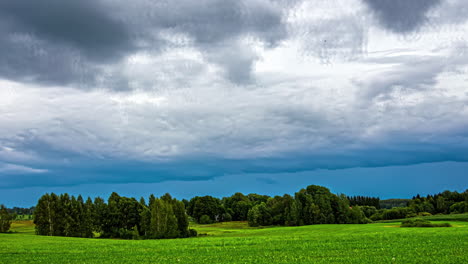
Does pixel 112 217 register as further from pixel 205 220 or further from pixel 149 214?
pixel 205 220

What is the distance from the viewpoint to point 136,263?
2842 cm

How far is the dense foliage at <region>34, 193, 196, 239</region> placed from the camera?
337 feet

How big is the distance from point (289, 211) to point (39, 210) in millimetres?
81572

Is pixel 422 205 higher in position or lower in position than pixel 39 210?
lower

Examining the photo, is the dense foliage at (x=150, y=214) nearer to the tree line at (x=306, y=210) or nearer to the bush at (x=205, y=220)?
the tree line at (x=306, y=210)

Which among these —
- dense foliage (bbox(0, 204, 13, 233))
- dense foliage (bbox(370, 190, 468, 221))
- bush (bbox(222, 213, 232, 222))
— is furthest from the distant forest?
dense foliage (bbox(370, 190, 468, 221))

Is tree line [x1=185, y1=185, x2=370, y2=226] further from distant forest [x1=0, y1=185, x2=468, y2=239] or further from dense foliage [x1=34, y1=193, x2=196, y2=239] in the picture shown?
dense foliage [x1=34, y1=193, x2=196, y2=239]

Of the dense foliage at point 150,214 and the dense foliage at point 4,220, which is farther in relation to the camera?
the dense foliage at point 150,214

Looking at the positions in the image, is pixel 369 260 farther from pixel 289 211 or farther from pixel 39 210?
pixel 289 211

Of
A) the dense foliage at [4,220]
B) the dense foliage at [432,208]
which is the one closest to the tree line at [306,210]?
the dense foliage at [432,208]

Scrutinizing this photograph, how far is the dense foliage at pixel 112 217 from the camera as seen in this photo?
102688 millimetres

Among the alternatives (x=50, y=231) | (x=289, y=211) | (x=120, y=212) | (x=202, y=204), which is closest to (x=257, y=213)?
(x=289, y=211)

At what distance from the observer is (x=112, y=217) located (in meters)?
114

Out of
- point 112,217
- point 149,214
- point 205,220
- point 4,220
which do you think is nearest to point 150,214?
point 149,214
